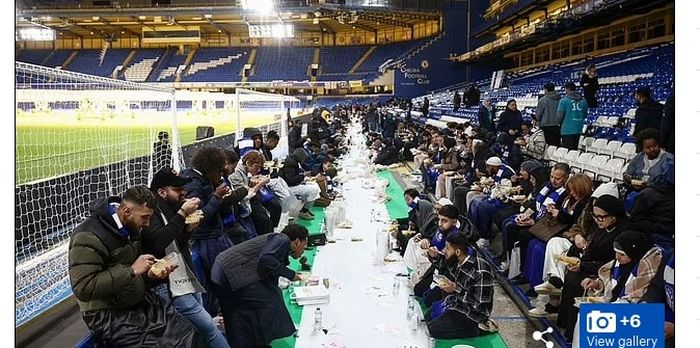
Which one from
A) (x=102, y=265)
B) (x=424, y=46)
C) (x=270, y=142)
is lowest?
(x=102, y=265)

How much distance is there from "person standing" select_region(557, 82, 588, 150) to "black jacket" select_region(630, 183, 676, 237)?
305 cm

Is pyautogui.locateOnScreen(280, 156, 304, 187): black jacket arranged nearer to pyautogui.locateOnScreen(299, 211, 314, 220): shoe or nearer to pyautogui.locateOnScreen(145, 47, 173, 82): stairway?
pyautogui.locateOnScreen(299, 211, 314, 220): shoe

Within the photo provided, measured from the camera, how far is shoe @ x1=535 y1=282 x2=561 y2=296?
138 inches

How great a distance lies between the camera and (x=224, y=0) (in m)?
17.0

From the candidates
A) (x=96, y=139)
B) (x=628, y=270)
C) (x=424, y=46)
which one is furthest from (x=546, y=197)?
(x=424, y=46)

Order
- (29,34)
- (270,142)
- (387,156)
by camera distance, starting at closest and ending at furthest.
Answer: (29,34), (270,142), (387,156)

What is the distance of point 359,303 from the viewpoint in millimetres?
3881

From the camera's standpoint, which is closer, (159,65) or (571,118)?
(571,118)

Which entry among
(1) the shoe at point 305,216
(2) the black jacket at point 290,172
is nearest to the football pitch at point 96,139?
(2) the black jacket at point 290,172

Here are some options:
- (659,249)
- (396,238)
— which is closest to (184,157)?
(396,238)

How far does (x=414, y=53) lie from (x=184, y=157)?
15.7 m

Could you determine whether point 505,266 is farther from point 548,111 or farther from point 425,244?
point 548,111

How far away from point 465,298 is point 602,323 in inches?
62.1

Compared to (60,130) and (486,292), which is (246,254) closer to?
(486,292)
